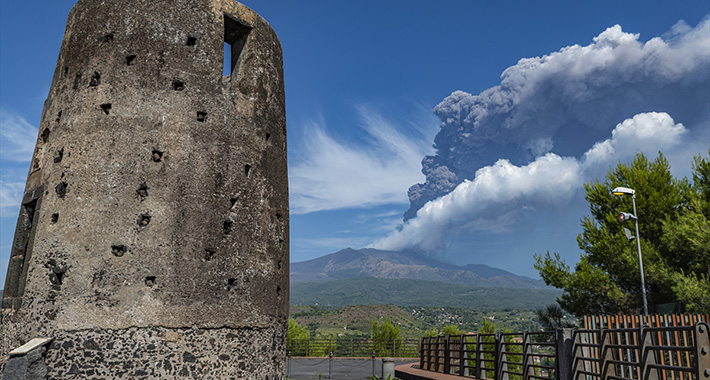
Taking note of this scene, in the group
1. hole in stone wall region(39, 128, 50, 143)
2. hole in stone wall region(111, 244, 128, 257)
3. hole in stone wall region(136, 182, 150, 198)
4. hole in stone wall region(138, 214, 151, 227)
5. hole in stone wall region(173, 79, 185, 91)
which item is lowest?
hole in stone wall region(111, 244, 128, 257)

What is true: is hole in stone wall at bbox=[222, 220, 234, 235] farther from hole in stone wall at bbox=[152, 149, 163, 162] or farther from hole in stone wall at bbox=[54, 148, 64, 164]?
hole in stone wall at bbox=[54, 148, 64, 164]

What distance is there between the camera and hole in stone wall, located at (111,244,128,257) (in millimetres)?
9156

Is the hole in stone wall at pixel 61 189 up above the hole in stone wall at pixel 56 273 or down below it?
above

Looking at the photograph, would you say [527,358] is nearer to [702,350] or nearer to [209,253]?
[702,350]

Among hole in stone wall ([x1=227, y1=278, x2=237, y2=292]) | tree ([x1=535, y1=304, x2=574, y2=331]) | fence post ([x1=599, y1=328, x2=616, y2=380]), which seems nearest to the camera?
fence post ([x1=599, y1=328, x2=616, y2=380])

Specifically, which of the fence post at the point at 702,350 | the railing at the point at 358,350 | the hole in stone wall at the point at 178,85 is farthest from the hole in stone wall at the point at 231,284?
the railing at the point at 358,350

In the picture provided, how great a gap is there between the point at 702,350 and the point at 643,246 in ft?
68.6

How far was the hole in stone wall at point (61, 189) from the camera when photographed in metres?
9.63

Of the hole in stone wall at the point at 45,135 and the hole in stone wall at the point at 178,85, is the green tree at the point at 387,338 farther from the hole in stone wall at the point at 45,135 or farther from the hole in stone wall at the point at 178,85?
the hole in stone wall at the point at 178,85

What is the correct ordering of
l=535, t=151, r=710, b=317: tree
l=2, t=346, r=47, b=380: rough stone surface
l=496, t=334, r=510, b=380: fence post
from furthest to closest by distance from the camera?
l=535, t=151, r=710, b=317: tree, l=496, t=334, r=510, b=380: fence post, l=2, t=346, r=47, b=380: rough stone surface

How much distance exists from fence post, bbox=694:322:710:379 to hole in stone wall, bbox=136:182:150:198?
28.1 feet

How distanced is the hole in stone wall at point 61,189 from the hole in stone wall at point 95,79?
2.00 meters

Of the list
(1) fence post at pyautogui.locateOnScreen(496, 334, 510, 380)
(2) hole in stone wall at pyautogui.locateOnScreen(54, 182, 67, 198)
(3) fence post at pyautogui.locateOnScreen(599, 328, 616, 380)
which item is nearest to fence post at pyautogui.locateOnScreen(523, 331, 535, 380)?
(1) fence post at pyautogui.locateOnScreen(496, 334, 510, 380)

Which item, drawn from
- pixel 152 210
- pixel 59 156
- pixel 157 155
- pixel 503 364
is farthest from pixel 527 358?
pixel 59 156
